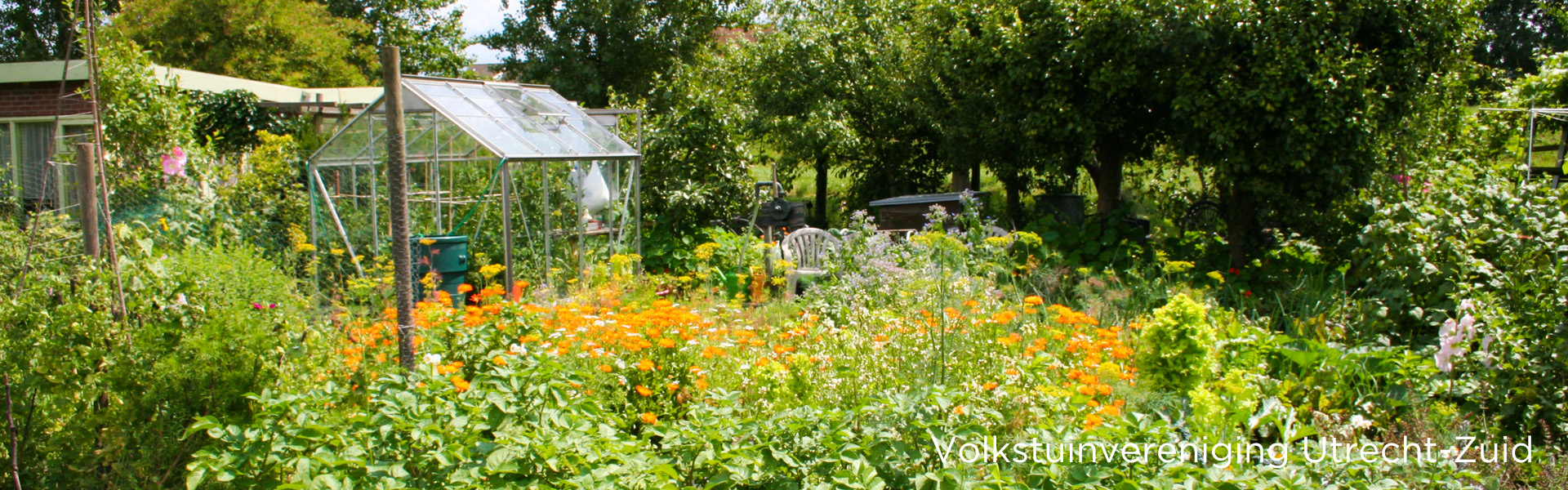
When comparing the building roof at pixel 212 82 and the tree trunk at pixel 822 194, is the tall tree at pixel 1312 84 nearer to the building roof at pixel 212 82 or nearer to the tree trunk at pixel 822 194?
the tree trunk at pixel 822 194

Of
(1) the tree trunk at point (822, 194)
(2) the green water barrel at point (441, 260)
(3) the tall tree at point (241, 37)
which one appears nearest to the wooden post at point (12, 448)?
(2) the green water barrel at point (441, 260)

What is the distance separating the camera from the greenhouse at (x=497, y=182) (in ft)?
23.5

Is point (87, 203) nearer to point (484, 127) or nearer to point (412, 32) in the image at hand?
point (484, 127)

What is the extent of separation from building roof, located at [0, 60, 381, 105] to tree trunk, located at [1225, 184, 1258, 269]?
8.64 m

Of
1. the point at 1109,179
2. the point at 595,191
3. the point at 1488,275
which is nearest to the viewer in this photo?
the point at 1488,275

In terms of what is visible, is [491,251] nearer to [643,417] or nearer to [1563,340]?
[643,417]

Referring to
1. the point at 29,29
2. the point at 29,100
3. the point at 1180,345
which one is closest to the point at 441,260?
the point at 1180,345

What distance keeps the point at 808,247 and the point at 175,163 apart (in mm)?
4694

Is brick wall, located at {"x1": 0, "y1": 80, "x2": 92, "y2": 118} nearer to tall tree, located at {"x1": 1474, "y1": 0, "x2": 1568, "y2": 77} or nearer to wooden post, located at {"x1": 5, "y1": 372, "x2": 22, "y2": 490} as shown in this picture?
wooden post, located at {"x1": 5, "y1": 372, "x2": 22, "y2": 490}

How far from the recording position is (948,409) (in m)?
2.51

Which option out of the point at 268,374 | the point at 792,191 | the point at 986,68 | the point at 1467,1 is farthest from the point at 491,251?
the point at 792,191

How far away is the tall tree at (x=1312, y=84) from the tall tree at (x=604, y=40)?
601 inches

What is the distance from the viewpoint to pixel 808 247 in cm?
798

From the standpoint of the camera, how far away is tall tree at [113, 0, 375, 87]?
16141mm
